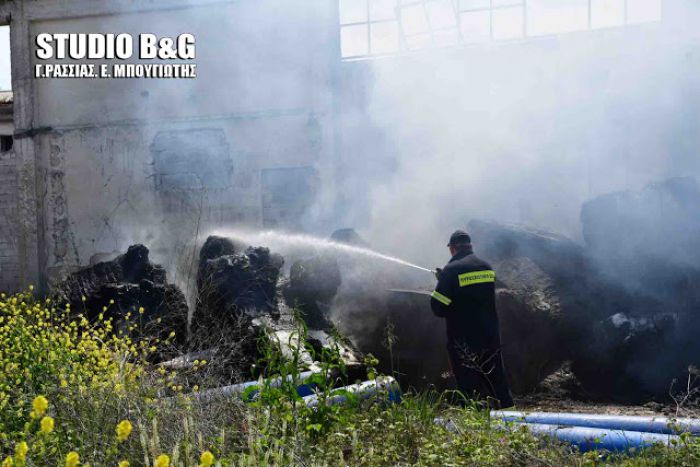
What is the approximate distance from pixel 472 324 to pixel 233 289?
9.45 feet

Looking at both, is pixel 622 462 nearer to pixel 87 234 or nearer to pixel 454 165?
pixel 454 165

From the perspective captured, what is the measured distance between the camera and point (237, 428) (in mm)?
4227

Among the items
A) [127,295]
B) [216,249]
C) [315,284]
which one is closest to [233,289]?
[315,284]

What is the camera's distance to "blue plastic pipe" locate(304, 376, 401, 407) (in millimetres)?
4465

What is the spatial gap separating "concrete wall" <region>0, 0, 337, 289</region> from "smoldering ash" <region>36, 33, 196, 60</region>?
0.18m

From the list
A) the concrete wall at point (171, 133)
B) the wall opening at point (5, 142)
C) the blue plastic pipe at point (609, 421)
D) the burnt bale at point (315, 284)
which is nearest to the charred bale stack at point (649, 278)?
the burnt bale at point (315, 284)

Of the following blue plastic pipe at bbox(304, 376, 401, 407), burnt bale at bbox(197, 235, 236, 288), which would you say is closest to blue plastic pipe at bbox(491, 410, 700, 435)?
blue plastic pipe at bbox(304, 376, 401, 407)

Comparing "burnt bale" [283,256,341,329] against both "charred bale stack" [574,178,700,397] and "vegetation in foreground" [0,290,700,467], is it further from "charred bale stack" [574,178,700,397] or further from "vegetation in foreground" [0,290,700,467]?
"vegetation in foreground" [0,290,700,467]

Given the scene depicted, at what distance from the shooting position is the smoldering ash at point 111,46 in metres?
15.0

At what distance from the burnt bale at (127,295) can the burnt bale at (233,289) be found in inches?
12.7

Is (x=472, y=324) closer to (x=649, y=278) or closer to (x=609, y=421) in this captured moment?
(x=609, y=421)

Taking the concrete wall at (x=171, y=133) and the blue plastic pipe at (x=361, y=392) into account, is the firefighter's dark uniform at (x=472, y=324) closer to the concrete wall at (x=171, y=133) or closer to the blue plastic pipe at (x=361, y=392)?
the blue plastic pipe at (x=361, y=392)

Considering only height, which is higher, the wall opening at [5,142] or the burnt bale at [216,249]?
the wall opening at [5,142]

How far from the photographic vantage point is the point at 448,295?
252 inches
